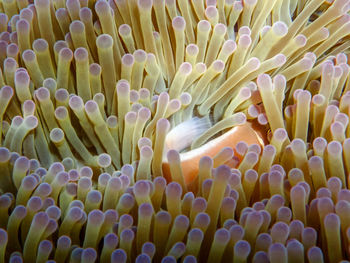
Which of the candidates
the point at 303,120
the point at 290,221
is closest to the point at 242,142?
the point at 303,120

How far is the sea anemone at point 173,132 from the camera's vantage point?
97 cm

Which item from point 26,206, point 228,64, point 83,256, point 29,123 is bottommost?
point 83,256

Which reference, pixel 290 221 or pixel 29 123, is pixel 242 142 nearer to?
pixel 290 221

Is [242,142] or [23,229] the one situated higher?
[242,142]

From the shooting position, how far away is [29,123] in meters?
1.22

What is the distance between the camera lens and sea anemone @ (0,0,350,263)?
0.97 m

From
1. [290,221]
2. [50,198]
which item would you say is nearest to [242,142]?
[290,221]

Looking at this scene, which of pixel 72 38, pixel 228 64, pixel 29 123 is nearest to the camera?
pixel 29 123

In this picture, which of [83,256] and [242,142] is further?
[242,142]

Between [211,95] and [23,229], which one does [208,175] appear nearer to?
[211,95]

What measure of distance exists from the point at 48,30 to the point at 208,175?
2.42 ft

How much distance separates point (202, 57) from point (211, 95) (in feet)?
0.43

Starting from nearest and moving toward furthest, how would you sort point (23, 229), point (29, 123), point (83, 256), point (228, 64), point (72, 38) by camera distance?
point (83, 256) → point (23, 229) → point (29, 123) → point (72, 38) → point (228, 64)

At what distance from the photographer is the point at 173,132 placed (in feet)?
4.48
